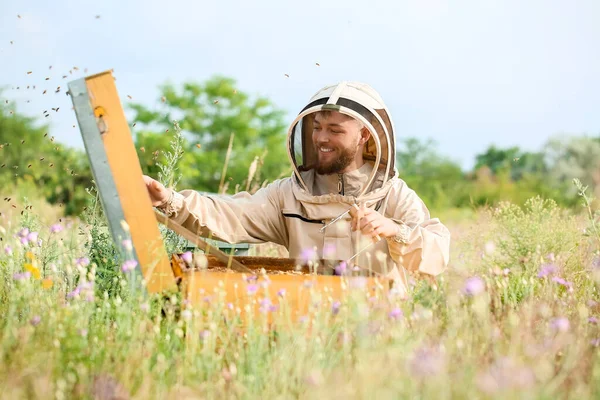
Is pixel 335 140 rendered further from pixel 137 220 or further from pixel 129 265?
pixel 129 265

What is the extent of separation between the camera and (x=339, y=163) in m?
4.21

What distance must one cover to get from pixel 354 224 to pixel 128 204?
1.34 meters

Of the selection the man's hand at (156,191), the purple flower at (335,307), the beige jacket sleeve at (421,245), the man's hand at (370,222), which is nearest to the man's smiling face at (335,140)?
the beige jacket sleeve at (421,245)

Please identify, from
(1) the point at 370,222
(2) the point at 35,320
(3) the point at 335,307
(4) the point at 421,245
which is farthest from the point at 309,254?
(2) the point at 35,320

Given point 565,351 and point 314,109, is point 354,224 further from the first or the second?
point 565,351

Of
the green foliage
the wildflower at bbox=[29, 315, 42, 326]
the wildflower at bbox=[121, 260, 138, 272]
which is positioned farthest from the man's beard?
the green foliage

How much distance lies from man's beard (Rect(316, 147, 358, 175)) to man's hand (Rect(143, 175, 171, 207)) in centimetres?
105

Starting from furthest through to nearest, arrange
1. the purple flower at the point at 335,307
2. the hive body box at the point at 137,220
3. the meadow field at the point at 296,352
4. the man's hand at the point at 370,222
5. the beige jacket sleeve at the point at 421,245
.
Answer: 1. the beige jacket sleeve at the point at 421,245
2. the man's hand at the point at 370,222
3. the purple flower at the point at 335,307
4. the hive body box at the point at 137,220
5. the meadow field at the point at 296,352

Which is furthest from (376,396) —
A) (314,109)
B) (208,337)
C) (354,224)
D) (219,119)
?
(219,119)

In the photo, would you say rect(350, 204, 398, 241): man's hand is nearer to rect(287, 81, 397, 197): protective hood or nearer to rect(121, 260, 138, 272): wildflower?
rect(287, 81, 397, 197): protective hood

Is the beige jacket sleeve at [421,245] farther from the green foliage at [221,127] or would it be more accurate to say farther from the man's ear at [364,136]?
the green foliage at [221,127]

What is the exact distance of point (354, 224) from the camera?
3576mm

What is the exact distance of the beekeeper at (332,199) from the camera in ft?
12.9

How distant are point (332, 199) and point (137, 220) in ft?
5.23
